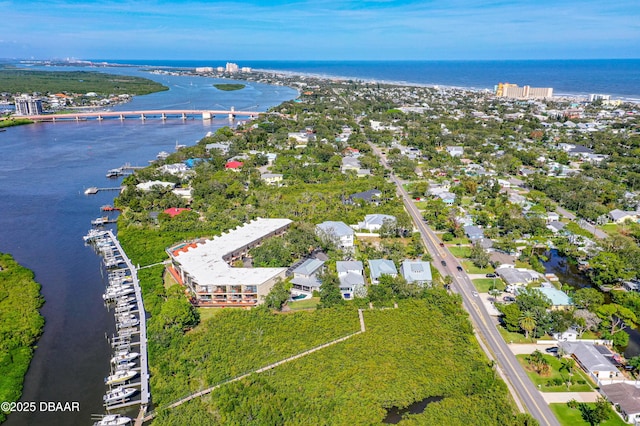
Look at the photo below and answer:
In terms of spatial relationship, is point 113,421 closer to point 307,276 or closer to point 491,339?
point 307,276

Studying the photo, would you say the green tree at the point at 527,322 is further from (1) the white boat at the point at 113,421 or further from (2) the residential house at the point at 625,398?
(1) the white boat at the point at 113,421

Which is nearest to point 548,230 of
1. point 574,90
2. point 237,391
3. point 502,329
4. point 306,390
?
point 502,329

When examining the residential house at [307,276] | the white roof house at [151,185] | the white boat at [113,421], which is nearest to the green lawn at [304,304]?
the residential house at [307,276]

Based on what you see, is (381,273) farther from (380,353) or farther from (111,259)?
(111,259)

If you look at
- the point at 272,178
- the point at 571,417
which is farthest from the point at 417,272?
the point at 272,178

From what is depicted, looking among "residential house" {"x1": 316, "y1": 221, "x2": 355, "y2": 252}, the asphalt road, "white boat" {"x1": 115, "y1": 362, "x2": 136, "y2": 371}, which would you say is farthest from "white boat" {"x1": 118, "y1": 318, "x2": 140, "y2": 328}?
the asphalt road

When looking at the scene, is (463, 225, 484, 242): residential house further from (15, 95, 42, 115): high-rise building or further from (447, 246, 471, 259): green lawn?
(15, 95, 42, 115): high-rise building
